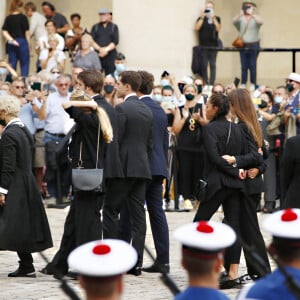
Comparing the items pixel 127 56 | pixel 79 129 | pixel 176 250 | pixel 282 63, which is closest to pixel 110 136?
pixel 79 129

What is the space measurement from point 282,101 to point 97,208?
26.4ft

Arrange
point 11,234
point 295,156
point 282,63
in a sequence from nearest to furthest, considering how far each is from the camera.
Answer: point 295,156, point 11,234, point 282,63

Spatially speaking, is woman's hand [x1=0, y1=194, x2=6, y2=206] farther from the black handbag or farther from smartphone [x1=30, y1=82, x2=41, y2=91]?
smartphone [x1=30, y1=82, x2=41, y2=91]

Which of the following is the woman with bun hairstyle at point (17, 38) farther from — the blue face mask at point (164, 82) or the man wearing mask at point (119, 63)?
the blue face mask at point (164, 82)

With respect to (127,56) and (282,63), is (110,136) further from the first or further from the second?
(282,63)

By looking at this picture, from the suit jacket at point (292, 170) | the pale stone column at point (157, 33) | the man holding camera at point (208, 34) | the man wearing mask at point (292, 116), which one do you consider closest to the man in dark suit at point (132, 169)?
the suit jacket at point (292, 170)

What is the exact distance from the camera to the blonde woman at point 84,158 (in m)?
11.2

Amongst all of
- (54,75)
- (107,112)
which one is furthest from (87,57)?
(107,112)

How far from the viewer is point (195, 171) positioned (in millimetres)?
18578

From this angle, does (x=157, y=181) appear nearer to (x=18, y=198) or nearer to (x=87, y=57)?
(x=18, y=198)

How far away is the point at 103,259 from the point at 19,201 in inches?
261

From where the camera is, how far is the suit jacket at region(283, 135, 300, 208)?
426 inches

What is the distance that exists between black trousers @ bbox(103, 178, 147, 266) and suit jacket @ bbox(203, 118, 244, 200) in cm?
85

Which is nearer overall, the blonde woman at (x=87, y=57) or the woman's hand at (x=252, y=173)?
the woman's hand at (x=252, y=173)
